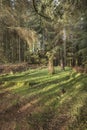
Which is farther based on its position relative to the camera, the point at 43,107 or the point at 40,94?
the point at 40,94

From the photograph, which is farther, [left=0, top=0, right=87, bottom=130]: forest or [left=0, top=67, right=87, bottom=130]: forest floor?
→ [left=0, top=0, right=87, bottom=130]: forest

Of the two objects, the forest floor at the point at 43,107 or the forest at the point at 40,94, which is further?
the forest at the point at 40,94

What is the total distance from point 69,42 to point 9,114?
25646 millimetres

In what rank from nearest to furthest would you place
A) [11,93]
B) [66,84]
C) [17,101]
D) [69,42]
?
[17,101], [11,93], [66,84], [69,42]

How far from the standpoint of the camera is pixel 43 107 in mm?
10359

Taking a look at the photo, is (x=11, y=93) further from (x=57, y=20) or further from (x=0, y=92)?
(x=57, y=20)

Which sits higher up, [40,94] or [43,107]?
[40,94]

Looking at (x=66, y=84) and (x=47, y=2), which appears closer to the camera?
(x=47, y=2)

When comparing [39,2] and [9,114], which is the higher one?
[39,2]

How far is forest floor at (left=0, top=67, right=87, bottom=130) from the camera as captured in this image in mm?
8505

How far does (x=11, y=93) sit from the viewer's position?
1323cm

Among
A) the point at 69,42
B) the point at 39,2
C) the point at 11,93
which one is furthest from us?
the point at 69,42

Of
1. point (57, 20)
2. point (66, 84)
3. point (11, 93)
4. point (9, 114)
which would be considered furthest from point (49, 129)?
point (66, 84)

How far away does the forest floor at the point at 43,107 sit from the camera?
8.50m
